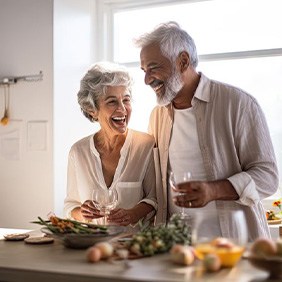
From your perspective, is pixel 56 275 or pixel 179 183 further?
pixel 179 183

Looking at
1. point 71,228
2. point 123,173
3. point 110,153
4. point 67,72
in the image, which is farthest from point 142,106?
point 71,228

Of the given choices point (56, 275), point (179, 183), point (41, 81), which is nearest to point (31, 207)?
point (41, 81)

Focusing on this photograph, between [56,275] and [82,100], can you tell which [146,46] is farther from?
[56,275]

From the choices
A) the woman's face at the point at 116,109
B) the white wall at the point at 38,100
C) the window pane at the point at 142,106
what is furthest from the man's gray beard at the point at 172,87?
the window pane at the point at 142,106

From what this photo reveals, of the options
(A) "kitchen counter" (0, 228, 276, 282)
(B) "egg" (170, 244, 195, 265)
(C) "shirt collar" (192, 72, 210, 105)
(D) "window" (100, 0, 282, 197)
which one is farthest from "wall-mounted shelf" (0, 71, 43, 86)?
(B) "egg" (170, 244, 195, 265)

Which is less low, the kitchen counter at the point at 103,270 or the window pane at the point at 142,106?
the window pane at the point at 142,106

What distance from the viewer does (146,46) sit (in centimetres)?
259

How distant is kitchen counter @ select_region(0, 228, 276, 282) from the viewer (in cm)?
144

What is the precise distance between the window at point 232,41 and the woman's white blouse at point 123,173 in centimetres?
146

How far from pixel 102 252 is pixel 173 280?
1.11 feet

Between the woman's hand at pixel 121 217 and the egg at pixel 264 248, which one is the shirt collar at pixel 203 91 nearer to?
the woman's hand at pixel 121 217

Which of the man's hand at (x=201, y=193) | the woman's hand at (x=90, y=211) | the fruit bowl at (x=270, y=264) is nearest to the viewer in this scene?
the fruit bowl at (x=270, y=264)

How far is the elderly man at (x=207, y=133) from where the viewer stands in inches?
92.0

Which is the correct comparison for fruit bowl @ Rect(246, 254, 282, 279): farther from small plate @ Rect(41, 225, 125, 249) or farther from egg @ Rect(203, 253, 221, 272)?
small plate @ Rect(41, 225, 125, 249)
